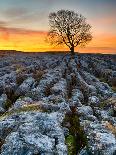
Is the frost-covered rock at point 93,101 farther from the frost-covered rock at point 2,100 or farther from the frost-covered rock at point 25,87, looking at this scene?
the frost-covered rock at point 2,100

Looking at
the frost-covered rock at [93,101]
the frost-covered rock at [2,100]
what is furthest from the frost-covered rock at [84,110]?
the frost-covered rock at [2,100]

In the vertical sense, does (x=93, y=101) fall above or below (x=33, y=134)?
below

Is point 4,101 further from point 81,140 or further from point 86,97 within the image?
point 81,140

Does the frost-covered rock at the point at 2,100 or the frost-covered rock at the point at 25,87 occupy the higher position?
the frost-covered rock at the point at 25,87

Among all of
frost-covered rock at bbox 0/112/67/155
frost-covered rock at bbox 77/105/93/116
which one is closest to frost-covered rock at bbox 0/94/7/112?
frost-covered rock at bbox 0/112/67/155

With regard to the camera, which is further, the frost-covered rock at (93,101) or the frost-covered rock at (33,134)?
the frost-covered rock at (93,101)

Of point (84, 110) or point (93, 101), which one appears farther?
point (93, 101)

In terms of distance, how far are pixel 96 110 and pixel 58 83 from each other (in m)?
13.0

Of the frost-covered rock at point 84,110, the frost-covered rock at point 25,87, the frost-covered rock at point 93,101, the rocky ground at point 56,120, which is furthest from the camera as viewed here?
the frost-covered rock at point 25,87

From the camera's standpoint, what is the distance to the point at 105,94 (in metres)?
44.5

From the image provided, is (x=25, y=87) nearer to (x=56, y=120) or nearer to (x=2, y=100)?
(x=2, y=100)

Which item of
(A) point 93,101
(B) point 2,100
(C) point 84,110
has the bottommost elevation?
(B) point 2,100

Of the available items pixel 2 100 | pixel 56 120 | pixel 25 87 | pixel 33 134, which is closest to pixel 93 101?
pixel 25 87

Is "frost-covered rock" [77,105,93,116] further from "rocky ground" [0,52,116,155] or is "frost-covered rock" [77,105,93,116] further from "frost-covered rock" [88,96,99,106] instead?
"frost-covered rock" [88,96,99,106]
